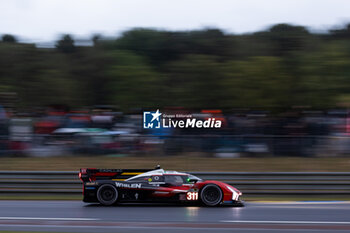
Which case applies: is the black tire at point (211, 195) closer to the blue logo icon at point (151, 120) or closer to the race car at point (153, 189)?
the race car at point (153, 189)

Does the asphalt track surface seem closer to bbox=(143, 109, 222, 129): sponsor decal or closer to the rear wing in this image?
the rear wing

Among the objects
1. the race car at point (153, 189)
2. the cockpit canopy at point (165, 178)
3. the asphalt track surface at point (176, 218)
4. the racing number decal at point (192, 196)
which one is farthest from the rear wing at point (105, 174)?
the racing number decal at point (192, 196)

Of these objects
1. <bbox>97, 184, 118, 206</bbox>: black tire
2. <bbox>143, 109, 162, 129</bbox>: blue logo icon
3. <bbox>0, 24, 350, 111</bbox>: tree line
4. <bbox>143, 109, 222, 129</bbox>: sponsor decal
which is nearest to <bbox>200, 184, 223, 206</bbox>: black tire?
<bbox>97, 184, 118, 206</bbox>: black tire

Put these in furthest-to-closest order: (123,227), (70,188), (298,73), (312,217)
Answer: (298,73), (70,188), (312,217), (123,227)

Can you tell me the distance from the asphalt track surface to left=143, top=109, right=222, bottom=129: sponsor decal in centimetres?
436

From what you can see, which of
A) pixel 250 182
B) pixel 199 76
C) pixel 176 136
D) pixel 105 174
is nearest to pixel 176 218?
pixel 105 174

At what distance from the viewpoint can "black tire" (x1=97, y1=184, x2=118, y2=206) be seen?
34.2 ft

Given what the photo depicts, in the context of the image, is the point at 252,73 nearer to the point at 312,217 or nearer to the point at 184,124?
the point at 184,124

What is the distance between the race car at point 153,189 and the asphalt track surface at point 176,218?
0.23m

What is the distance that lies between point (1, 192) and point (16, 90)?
1238cm

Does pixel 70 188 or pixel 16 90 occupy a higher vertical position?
pixel 16 90

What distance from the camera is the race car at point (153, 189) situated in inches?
397

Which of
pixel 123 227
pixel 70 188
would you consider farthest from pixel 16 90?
pixel 123 227

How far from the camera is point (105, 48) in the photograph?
32.0m
